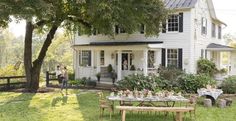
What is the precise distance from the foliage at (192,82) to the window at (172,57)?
3568 millimetres

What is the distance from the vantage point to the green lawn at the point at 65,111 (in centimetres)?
1395

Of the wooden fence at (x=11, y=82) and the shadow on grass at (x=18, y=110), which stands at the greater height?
the wooden fence at (x=11, y=82)

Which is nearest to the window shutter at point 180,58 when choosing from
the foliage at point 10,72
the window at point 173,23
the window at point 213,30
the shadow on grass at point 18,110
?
the window at point 173,23

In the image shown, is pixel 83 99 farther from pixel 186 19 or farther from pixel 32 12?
pixel 186 19

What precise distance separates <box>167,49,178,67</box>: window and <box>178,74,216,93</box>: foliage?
11.7ft

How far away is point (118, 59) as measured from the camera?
2627 cm

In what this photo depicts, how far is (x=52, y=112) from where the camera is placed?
599 inches

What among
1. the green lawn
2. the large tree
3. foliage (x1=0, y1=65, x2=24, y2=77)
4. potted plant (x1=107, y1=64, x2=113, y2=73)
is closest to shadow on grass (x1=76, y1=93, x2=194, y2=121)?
the green lawn

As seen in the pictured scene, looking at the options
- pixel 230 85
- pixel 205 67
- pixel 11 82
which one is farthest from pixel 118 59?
pixel 230 85

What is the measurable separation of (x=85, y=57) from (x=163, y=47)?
7982 millimetres

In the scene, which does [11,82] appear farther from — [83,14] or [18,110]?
[18,110]

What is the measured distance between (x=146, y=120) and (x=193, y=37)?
45.1ft

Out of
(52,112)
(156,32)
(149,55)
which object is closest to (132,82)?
(156,32)

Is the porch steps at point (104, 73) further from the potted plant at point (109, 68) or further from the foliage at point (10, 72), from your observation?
the foliage at point (10, 72)
